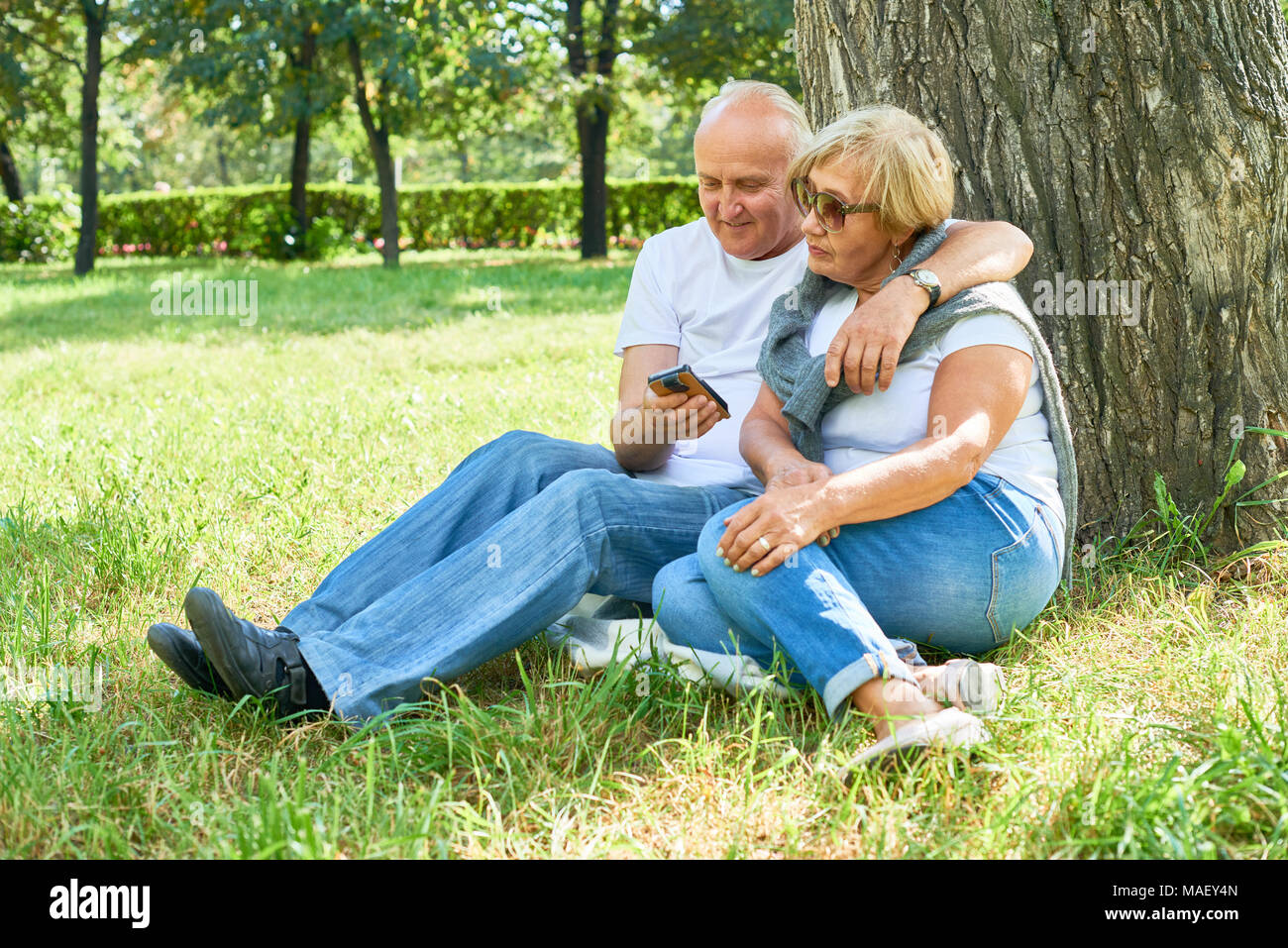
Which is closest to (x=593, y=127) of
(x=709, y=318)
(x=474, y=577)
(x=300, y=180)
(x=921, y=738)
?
(x=300, y=180)

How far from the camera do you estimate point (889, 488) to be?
2.25 metres

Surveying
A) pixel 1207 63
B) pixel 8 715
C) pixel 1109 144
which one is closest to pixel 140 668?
pixel 8 715

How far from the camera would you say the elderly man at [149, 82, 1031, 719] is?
92.5 inches

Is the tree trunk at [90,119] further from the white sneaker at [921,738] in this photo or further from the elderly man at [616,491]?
the white sneaker at [921,738]

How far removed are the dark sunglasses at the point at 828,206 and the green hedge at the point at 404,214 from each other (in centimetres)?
1907

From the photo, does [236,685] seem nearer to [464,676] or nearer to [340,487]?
[464,676]

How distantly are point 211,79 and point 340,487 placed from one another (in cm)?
1512

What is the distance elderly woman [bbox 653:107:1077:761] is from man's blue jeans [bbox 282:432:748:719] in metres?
0.15

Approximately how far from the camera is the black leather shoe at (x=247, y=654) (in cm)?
227

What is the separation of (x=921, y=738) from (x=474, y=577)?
38.5 inches

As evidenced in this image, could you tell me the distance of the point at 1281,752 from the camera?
1.99m

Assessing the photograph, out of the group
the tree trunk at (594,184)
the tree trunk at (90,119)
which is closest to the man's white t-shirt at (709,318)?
the tree trunk at (90,119)
